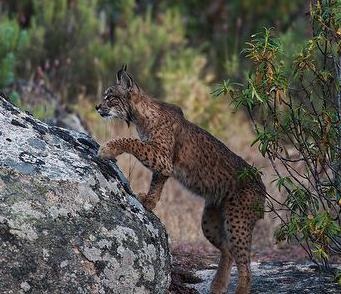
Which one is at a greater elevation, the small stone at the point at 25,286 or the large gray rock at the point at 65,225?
the large gray rock at the point at 65,225

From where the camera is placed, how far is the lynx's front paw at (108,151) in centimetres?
551

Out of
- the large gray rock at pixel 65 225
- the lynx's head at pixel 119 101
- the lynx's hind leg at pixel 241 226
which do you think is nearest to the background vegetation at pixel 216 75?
the lynx's hind leg at pixel 241 226

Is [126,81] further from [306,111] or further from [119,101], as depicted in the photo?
[306,111]

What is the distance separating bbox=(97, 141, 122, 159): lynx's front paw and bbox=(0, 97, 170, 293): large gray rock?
19 cm

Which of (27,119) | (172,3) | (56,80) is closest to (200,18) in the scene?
(172,3)

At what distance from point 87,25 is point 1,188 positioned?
929 centimetres

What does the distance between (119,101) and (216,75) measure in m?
9.43

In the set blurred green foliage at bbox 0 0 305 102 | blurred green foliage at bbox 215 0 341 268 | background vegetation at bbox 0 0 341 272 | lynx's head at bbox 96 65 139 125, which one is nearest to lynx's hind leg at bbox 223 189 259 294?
background vegetation at bbox 0 0 341 272

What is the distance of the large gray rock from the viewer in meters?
4.61

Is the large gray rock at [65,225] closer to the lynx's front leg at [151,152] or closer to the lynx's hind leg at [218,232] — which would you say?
the lynx's front leg at [151,152]

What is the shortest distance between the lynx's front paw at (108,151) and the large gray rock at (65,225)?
190 mm

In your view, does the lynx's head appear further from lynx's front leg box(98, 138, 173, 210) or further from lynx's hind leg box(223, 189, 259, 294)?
lynx's hind leg box(223, 189, 259, 294)

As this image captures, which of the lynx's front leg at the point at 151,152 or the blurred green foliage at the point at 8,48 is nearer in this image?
the lynx's front leg at the point at 151,152

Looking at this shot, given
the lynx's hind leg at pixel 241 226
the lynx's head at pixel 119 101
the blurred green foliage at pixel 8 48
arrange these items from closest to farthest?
the lynx's hind leg at pixel 241 226
the lynx's head at pixel 119 101
the blurred green foliage at pixel 8 48
